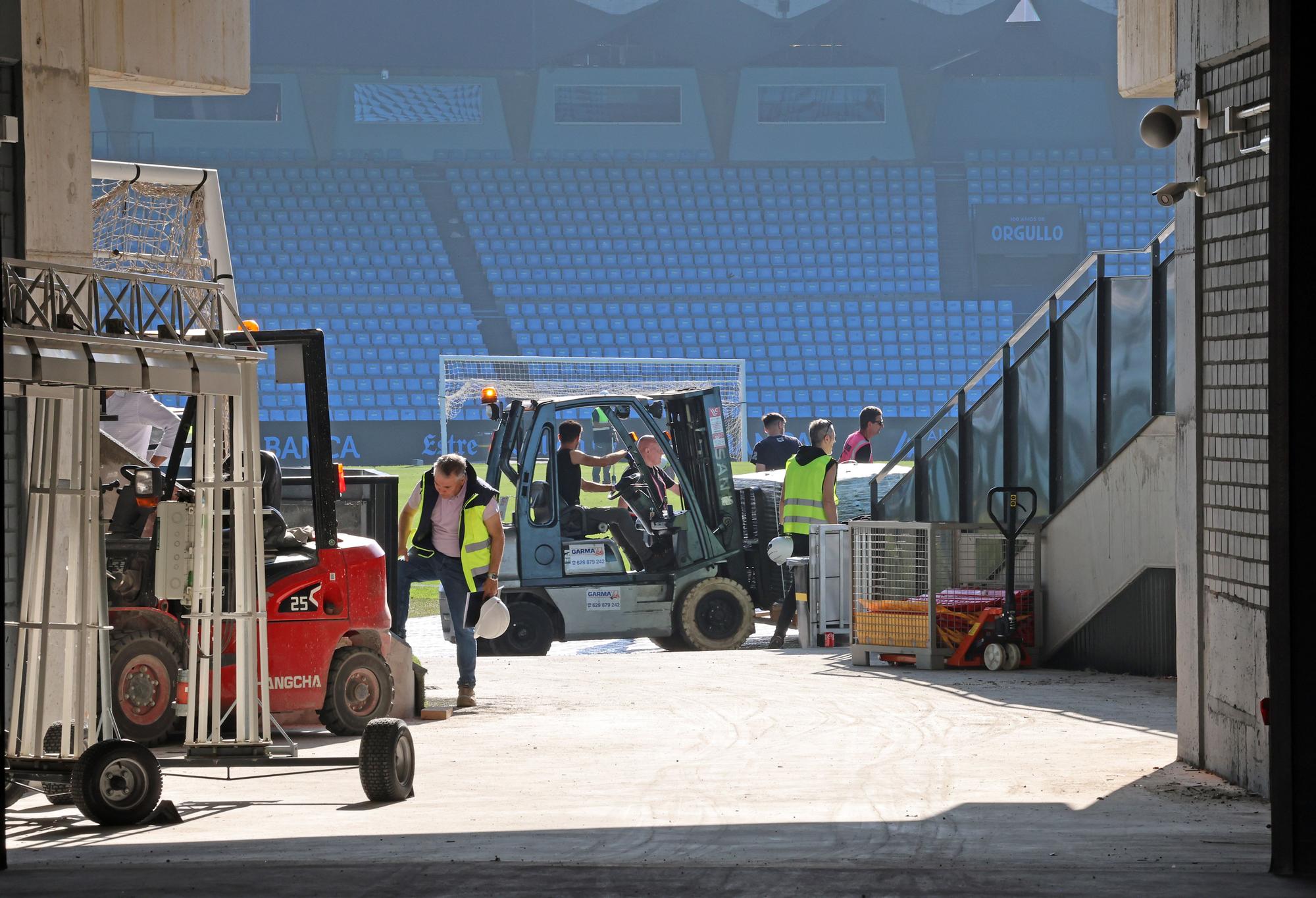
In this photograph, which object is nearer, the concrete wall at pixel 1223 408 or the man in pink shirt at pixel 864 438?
the concrete wall at pixel 1223 408

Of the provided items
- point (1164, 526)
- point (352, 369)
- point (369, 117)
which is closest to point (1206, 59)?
point (1164, 526)

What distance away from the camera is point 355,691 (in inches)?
328

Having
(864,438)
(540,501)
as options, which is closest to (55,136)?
(540,501)

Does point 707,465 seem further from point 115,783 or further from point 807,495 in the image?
point 115,783

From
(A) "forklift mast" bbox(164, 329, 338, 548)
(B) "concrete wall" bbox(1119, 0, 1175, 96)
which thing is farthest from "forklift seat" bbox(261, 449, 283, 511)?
(B) "concrete wall" bbox(1119, 0, 1175, 96)

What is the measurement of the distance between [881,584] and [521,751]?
4.46 m

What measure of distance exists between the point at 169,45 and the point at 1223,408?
5089mm

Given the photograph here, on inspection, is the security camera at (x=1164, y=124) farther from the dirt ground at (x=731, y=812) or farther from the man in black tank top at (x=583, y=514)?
the man in black tank top at (x=583, y=514)

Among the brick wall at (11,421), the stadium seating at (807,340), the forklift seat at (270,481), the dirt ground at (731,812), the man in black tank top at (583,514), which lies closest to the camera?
the dirt ground at (731,812)

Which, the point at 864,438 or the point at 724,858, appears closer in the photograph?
the point at 724,858

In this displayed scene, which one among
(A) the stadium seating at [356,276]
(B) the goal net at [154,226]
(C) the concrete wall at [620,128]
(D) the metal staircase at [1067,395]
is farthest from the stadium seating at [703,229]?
(B) the goal net at [154,226]

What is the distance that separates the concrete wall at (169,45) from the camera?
25.2 feet

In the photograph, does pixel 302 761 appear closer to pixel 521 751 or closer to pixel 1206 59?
pixel 521 751

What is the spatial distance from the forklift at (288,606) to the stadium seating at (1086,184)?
39.2 meters
